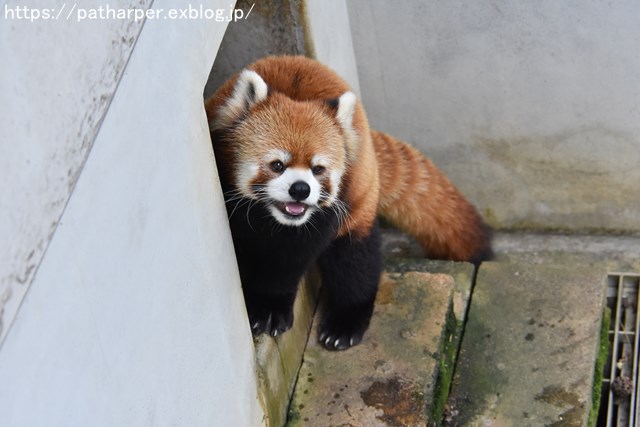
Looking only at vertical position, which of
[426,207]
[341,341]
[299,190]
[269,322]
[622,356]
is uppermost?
[299,190]

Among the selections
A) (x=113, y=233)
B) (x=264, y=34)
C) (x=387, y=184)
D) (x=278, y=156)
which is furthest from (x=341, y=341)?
(x=113, y=233)

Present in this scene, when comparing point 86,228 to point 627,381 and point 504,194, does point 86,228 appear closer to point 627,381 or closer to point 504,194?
point 627,381

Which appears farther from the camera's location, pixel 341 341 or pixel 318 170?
pixel 341 341

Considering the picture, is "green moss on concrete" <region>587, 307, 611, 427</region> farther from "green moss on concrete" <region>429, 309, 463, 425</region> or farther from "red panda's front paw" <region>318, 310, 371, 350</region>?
"red panda's front paw" <region>318, 310, 371, 350</region>

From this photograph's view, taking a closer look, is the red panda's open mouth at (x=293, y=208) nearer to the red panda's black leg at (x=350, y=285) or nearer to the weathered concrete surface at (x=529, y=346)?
the red panda's black leg at (x=350, y=285)

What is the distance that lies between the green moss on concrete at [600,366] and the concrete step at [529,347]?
5 centimetres

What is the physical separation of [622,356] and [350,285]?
1.34 meters

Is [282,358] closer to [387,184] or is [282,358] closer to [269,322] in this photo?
[269,322]

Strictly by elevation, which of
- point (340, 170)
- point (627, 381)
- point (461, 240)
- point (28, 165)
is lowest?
point (627, 381)

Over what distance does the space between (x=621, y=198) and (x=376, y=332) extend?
1609 millimetres

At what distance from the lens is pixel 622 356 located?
14.4 ft

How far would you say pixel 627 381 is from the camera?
4.21 meters

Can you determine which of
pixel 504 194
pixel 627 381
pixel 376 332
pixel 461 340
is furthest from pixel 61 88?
pixel 504 194

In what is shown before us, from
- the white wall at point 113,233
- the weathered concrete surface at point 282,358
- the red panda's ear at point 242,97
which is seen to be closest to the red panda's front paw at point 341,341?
the weathered concrete surface at point 282,358
